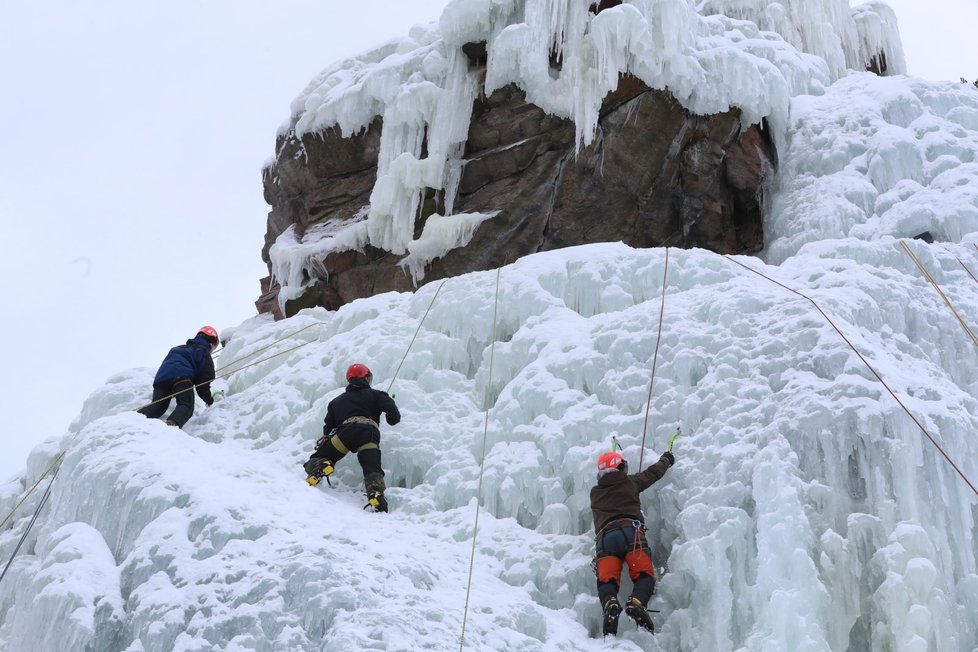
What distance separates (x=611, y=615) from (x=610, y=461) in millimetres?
1184

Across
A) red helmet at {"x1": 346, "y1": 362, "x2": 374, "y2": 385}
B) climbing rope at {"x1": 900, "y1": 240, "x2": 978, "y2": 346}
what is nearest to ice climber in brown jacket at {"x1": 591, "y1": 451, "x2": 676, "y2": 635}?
red helmet at {"x1": 346, "y1": 362, "x2": 374, "y2": 385}

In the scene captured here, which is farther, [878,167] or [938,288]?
[878,167]

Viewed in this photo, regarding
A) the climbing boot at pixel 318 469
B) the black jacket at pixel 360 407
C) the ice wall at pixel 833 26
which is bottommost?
the climbing boot at pixel 318 469

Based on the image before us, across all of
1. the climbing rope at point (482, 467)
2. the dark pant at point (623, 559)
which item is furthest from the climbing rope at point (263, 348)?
the dark pant at point (623, 559)

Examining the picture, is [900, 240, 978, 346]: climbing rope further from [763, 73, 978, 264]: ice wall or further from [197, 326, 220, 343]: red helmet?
[197, 326, 220, 343]: red helmet

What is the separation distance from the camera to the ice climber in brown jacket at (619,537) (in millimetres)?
6594

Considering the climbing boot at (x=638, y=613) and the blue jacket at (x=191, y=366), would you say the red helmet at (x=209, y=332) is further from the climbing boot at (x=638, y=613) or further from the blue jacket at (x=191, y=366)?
the climbing boot at (x=638, y=613)

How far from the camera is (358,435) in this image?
8297 millimetres

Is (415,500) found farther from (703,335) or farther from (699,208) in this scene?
(699,208)

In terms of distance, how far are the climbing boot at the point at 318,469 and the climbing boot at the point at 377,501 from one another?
0.45 metres

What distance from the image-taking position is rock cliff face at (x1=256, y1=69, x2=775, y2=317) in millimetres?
14102

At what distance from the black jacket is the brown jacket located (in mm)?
2184

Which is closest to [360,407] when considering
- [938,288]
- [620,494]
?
[620,494]

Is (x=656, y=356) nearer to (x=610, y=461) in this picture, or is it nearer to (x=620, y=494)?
(x=610, y=461)
